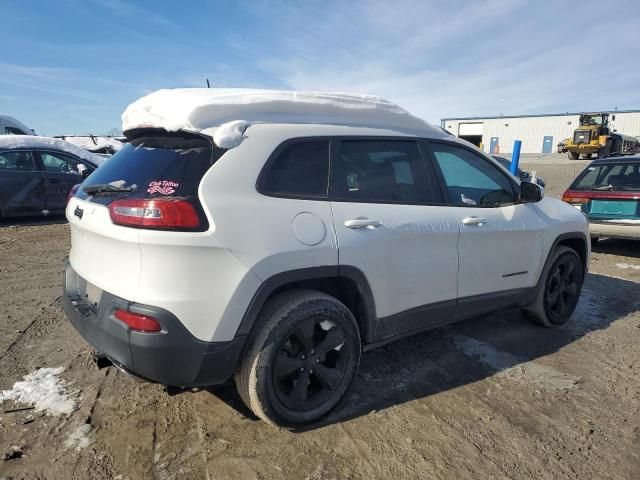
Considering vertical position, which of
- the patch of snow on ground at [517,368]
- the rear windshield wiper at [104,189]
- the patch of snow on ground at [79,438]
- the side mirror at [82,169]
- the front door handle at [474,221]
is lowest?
the patch of snow on ground at [517,368]

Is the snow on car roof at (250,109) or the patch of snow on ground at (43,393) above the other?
the snow on car roof at (250,109)

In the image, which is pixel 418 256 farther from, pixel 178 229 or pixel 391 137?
pixel 178 229

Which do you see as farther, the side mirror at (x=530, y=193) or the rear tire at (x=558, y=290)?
the rear tire at (x=558, y=290)

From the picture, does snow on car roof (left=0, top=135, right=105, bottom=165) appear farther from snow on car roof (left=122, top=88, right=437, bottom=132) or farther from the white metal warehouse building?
the white metal warehouse building

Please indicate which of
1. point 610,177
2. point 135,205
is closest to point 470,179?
point 135,205

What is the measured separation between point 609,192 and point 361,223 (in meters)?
5.71

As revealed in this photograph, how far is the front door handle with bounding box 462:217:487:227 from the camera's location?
10.6 feet

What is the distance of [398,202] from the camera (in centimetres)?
295

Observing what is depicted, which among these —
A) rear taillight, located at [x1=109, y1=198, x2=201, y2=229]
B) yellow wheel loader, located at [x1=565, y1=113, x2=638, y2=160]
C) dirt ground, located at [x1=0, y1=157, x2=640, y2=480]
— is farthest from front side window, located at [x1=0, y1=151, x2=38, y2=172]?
yellow wheel loader, located at [x1=565, y1=113, x2=638, y2=160]

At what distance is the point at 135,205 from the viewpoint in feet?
7.08

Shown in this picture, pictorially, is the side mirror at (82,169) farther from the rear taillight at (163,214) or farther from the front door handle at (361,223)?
the front door handle at (361,223)

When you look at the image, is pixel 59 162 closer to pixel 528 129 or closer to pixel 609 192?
pixel 609 192

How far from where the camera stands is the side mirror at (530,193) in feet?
12.2

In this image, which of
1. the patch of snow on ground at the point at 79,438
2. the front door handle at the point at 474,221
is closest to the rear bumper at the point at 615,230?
the front door handle at the point at 474,221
